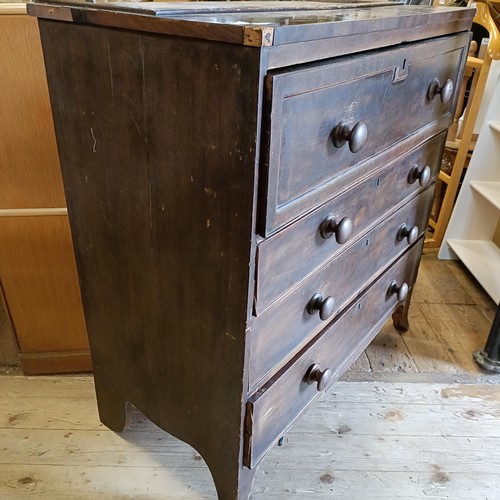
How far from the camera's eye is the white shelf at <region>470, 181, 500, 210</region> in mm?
1965

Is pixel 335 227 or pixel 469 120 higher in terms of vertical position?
pixel 335 227

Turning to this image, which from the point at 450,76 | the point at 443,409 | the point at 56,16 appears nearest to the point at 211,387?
the point at 56,16

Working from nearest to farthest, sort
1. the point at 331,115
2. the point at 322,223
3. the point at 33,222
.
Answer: the point at 331,115, the point at 322,223, the point at 33,222

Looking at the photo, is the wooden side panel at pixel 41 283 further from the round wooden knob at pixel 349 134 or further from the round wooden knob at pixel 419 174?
the round wooden knob at pixel 419 174

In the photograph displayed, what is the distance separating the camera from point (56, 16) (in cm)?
82

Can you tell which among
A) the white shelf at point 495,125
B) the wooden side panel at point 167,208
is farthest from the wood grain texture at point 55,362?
the white shelf at point 495,125

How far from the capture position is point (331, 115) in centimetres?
81

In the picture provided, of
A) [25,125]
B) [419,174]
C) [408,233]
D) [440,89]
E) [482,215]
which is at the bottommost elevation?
[482,215]

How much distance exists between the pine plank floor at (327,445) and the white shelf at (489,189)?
671 millimetres

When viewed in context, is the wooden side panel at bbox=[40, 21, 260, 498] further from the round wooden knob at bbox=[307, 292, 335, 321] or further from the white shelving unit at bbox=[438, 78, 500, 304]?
the white shelving unit at bbox=[438, 78, 500, 304]

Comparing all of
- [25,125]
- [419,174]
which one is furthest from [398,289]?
[25,125]

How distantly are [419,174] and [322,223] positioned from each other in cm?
50

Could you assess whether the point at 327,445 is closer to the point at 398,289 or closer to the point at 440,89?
the point at 398,289

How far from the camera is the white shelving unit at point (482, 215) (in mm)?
1989
